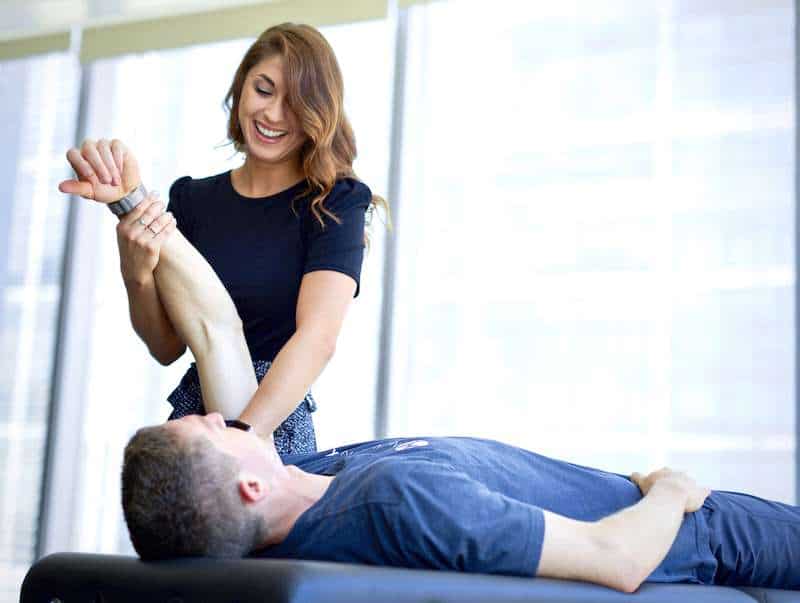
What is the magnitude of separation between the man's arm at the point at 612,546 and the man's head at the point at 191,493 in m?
0.36

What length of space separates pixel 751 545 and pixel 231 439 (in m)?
0.82

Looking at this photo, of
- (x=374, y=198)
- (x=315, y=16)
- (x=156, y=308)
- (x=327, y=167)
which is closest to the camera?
(x=156, y=308)

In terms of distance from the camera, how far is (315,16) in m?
4.47

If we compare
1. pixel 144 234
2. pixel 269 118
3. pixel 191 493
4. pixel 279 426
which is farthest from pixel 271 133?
pixel 191 493

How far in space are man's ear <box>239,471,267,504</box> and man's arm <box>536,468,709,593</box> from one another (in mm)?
349

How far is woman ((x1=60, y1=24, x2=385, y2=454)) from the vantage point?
1918 mm

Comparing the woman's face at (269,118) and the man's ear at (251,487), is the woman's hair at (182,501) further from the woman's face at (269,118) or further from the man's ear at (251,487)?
the woman's face at (269,118)

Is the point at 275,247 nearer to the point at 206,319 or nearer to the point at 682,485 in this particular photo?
the point at 206,319

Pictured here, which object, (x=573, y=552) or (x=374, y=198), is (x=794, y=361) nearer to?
(x=374, y=198)

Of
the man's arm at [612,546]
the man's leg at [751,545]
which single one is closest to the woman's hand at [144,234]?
the man's arm at [612,546]

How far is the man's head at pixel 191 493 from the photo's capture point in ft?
4.24

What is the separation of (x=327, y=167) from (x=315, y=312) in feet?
0.97

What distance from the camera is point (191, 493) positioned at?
132 cm

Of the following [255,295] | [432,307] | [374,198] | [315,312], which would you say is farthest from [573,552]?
[432,307]
